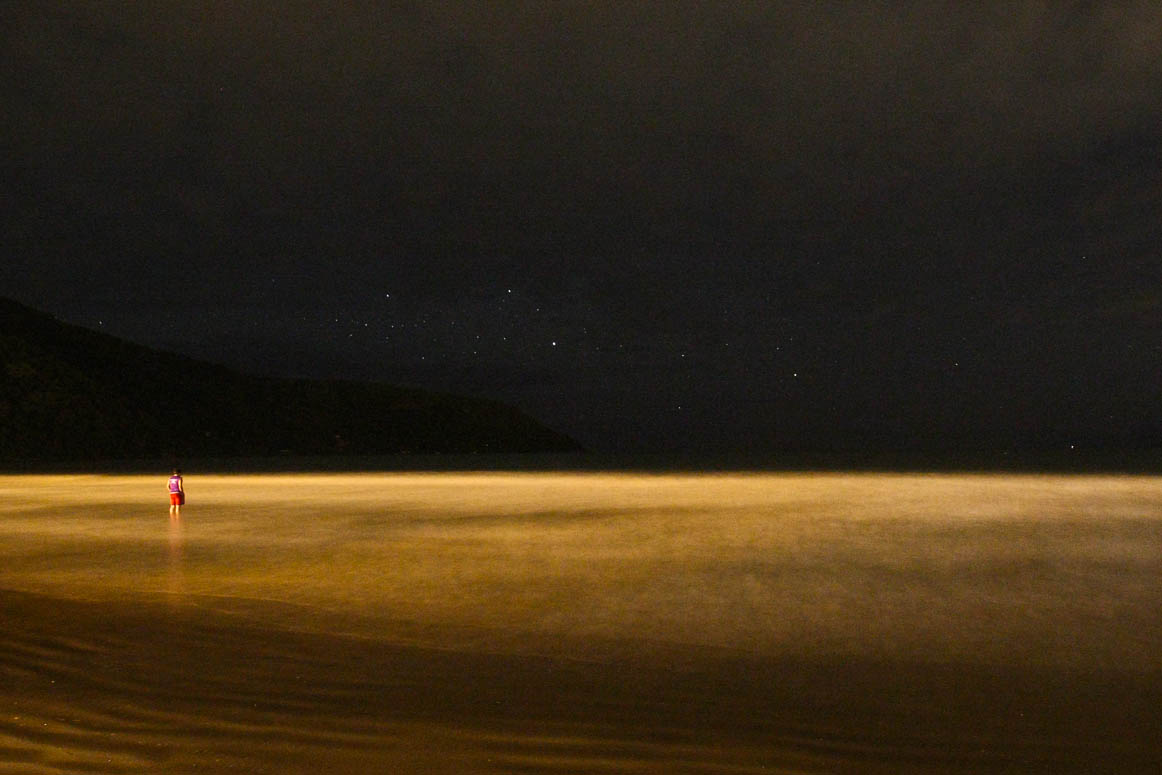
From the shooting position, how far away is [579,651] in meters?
7.53

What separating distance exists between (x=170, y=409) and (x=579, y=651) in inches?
5486

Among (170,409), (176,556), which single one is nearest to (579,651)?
(176,556)

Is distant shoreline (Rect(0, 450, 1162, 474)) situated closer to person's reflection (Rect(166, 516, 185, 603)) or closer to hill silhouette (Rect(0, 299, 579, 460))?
hill silhouette (Rect(0, 299, 579, 460))

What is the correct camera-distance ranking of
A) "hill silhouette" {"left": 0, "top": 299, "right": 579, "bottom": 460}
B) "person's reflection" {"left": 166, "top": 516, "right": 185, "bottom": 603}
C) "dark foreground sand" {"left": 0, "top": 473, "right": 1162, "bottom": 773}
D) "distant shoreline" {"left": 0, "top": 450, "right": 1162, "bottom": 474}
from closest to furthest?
"dark foreground sand" {"left": 0, "top": 473, "right": 1162, "bottom": 773}, "person's reflection" {"left": 166, "top": 516, "right": 185, "bottom": 603}, "distant shoreline" {"left": 0, "top": 450, "right": 1162, "bottom": 474}, "hill silhouette" {"left": 0, "top": 299, "right": 579, "bottom": 460}

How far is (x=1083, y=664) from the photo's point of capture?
7324 millimetres

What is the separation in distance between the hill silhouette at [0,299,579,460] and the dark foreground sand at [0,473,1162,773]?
81773mm

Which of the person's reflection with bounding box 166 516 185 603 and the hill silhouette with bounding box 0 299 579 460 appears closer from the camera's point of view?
the person's reflection with bounding box 166 516 185 603

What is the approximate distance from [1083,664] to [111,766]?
6.79m

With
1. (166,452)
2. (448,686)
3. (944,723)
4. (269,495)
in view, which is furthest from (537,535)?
(166,452)

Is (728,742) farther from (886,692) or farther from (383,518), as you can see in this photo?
(383,518)

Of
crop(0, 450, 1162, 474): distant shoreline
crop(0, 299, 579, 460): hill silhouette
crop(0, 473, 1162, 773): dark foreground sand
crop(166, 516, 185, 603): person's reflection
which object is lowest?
crop(0, 473, 1162, 773): dark foreground sand

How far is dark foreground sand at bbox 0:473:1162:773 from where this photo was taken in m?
4.97

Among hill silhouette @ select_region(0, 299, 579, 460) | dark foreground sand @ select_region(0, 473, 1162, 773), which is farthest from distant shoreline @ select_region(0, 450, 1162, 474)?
dark foreground sand @ select_region(0, 473, 1162, 773)

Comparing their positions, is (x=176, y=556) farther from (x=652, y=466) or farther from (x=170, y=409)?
(x=170, y=409)
